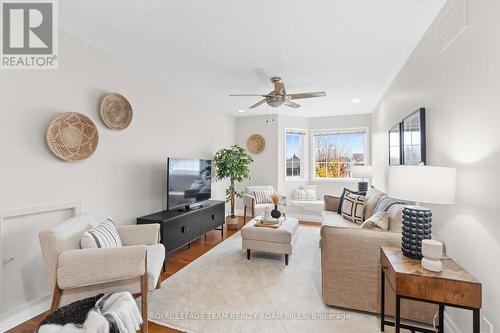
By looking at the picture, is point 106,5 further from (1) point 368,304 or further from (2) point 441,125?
(1) point 368,304

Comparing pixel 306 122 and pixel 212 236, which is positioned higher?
pixel 306 122

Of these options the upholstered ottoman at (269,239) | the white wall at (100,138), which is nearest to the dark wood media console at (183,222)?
the white wall at (100,138)

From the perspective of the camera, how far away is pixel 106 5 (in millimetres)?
1954

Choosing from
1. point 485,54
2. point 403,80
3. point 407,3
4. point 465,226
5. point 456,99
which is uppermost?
point 407,3

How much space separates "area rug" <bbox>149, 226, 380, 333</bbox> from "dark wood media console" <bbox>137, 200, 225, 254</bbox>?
38 centimetres

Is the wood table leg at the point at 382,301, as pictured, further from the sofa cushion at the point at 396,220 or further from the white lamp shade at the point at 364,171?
the white lamp shade at the point at 364,171

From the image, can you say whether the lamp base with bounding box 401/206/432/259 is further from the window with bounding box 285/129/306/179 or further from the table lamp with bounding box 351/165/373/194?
the window with bounding box 285/129/306/179

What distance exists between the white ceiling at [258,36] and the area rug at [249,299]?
2591mm

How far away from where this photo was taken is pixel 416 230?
1.67 meters

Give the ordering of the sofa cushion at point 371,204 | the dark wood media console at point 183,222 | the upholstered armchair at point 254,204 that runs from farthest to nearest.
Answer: the upholstered armchair at point 254,204, the sofa cushion at point 371,204, the dark wood media console at point 183,222

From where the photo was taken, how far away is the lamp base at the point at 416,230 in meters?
1.66

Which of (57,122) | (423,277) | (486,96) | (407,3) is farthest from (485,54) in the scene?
(57,122)

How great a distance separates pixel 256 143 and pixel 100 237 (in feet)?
14.6

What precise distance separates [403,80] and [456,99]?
140 centimetres
